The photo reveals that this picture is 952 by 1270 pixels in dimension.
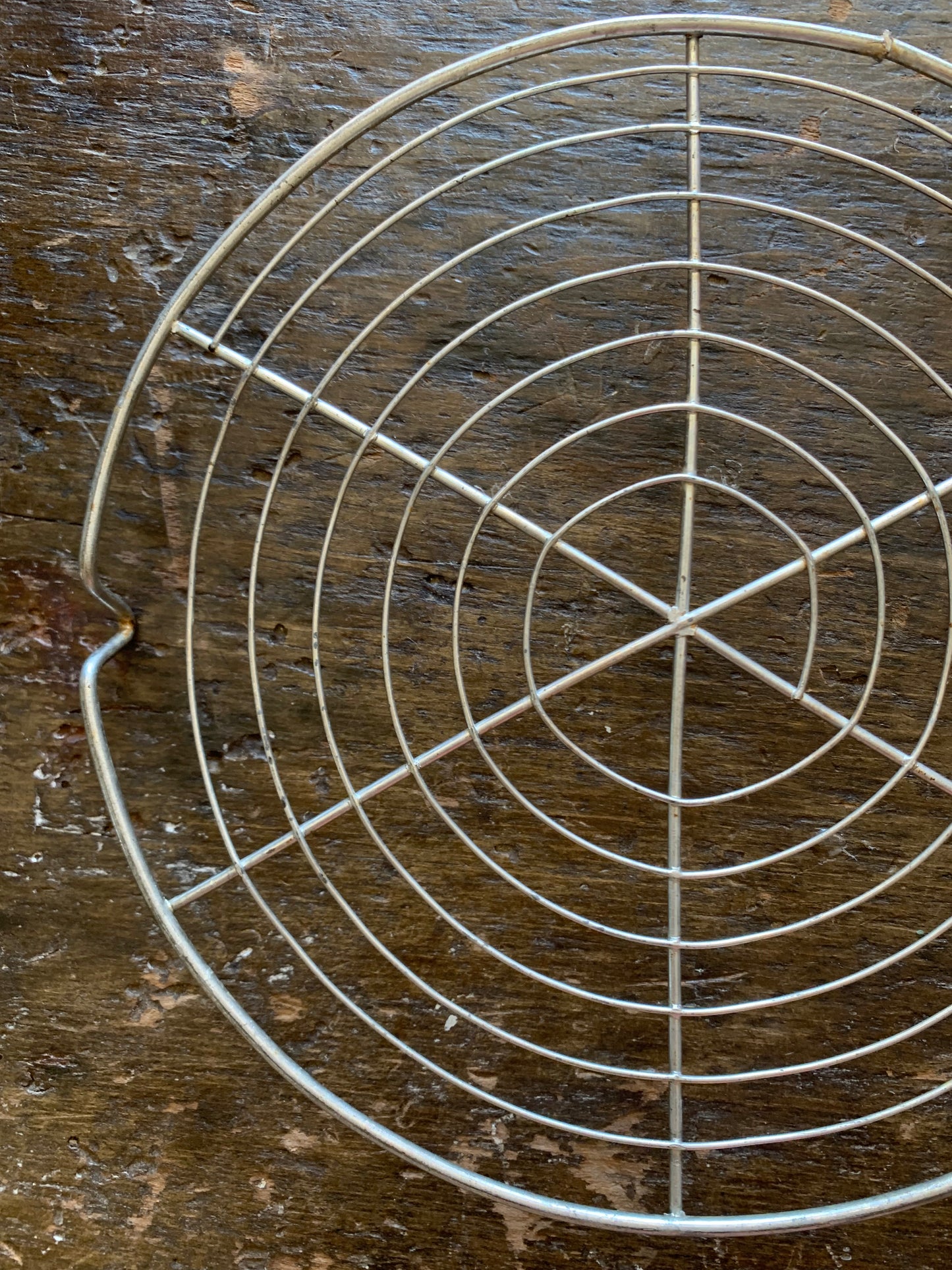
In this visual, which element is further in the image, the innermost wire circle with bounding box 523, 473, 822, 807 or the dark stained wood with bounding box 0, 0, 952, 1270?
the dark stained wood with bounding box 0, 0, 952, 1270

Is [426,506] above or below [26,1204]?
above

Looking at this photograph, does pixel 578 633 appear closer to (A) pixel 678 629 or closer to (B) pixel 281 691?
(A) pixel 678 629

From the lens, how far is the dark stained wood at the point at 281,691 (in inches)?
24.3

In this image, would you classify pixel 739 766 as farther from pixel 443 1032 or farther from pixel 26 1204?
pixel 26 1204

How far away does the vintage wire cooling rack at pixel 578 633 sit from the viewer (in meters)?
0.61

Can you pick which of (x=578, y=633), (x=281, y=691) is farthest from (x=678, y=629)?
(x=281, y=691)

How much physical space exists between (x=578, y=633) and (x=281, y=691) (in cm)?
22

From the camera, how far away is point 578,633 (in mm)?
630

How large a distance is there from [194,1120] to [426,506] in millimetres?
492

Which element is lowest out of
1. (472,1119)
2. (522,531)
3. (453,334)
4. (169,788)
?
(472,1119)

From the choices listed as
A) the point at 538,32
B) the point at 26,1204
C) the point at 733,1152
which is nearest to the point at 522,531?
the point at 538,32

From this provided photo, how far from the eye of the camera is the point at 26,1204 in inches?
26.8

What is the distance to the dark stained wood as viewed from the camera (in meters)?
0.62

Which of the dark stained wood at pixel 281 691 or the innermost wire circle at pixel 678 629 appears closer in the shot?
the innermost wire circle at pixel 678 629
